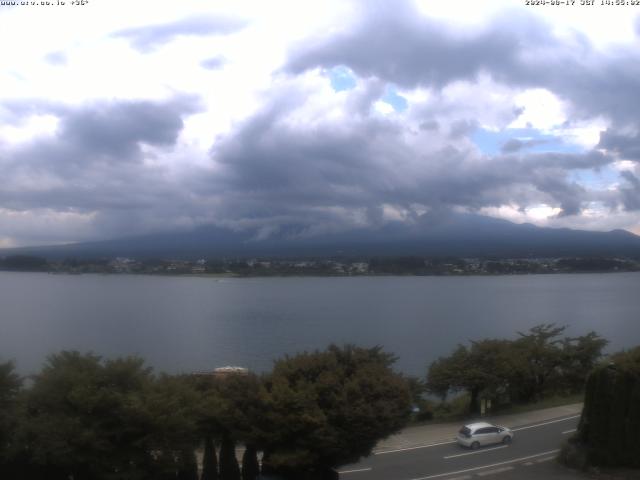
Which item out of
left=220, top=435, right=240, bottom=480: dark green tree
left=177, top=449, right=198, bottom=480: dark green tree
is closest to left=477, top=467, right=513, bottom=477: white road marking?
left=220, top=435, right=240, bottom=480: dark green tree

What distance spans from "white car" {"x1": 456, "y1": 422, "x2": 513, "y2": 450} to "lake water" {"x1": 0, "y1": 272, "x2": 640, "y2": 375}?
1580 cm

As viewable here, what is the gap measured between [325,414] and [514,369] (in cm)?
1219

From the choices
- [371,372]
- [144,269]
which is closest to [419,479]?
[371,372]

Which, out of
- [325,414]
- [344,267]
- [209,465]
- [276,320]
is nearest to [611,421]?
[325,414]

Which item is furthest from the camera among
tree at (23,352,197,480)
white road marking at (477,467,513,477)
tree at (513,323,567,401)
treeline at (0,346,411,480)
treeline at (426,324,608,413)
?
tree at (513,323,567,401)

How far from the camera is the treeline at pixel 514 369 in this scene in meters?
22.0

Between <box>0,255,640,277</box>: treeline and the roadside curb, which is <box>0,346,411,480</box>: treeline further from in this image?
<box>0,255,640,277</box>: treeline

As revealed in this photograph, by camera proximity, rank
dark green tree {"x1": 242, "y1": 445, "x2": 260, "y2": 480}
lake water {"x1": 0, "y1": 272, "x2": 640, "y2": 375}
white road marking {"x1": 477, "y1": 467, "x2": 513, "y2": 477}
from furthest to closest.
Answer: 1. lake water {"x1": 0, "y1": 272, "x2": 640, "y2": 375}
2. white road marking {"x1": 477, "y1": 467, "x2": 513, "y2": 477}
3. dark green tree {"x1": 242, "y1": 445, "x2": 260, "y2": 480}

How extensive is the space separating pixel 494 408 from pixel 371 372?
1098cm

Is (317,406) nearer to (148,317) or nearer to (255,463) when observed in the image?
(255,463)

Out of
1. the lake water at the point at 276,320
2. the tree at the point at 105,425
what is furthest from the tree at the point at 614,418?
the lake water at the point at 276,320

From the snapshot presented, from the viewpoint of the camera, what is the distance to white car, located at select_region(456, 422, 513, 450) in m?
16.2

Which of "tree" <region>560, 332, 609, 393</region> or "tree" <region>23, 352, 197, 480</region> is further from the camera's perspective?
"tree" <region>560, 332, 609, 393</region>

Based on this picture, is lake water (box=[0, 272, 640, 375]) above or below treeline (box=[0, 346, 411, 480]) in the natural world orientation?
below
